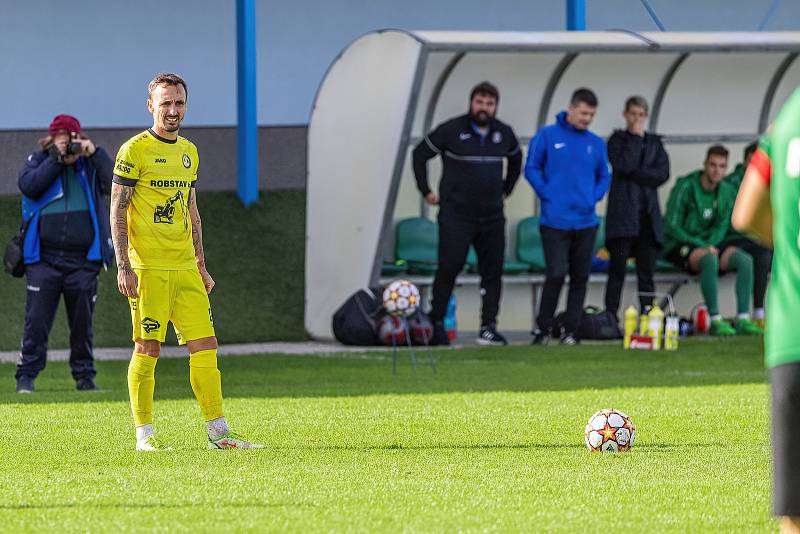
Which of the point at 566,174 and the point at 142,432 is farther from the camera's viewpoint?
the point at 566,174

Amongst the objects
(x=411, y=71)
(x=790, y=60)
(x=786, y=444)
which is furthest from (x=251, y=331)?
(x=786, y=444)

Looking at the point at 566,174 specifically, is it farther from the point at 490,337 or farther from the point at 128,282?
the point at 128,282

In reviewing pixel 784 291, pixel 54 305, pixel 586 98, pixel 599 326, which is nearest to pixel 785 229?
pixel 784 291

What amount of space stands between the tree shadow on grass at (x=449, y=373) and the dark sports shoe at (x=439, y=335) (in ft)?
1.60

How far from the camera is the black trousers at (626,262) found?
1648 centimetres

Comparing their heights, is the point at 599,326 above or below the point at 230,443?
below

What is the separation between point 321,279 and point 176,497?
10168 millimetres

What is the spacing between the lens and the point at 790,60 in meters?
18.1

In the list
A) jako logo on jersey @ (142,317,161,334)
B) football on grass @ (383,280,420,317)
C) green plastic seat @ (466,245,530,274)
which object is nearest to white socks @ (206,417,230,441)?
jako logo on jersey @ (142,317,161,334)

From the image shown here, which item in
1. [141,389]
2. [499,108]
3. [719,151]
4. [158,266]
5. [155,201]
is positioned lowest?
[141,389]

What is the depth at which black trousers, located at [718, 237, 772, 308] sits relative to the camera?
17.3 m

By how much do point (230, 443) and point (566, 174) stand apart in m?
8.03

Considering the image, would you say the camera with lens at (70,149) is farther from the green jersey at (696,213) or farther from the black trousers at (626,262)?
the green jersey at (696,213)

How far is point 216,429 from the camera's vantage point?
8.09 metres
